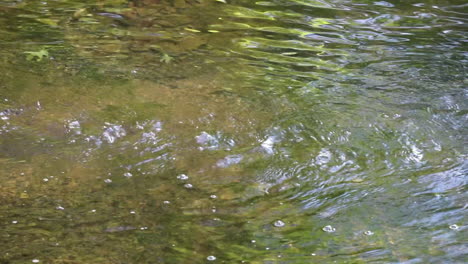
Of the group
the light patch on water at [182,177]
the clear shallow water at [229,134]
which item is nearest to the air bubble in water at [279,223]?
the clear shallow water at [229,134]

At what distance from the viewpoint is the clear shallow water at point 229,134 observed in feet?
12.1

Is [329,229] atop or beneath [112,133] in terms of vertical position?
beneath

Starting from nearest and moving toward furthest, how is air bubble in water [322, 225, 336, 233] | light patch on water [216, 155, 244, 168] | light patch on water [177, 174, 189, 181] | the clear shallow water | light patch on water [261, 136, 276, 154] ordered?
the clear shallow water, air bubble in water [322, 225, 336, 233], light patch on water [177, 174, 189, 181], light patch on water [216, 155, 244, 168], light patch on water [261, 136, 276, 154]

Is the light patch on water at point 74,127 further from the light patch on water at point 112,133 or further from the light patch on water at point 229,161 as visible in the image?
the light patch on water at point 229,161

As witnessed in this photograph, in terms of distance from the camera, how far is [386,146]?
4.89 meters

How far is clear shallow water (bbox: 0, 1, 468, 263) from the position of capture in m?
3.69

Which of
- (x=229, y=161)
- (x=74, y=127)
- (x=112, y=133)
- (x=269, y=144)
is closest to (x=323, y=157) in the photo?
(x=269, y=144)

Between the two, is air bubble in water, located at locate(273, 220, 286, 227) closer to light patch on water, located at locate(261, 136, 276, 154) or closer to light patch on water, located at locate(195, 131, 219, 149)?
light patch on water, located at locate(261, 136, 276, 154)

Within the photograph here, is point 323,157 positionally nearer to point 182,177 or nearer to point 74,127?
point 182,177

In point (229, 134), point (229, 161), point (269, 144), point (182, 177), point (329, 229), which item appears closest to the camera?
point (329, 229)

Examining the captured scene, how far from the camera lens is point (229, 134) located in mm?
5016

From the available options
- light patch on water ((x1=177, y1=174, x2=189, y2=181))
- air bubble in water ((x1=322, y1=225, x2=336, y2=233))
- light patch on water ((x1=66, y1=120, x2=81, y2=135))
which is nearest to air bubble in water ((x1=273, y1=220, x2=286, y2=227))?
air bubble in water ((x1=322, y1=225, x2=336, y2=233))

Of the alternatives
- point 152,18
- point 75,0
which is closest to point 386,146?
point 152,18

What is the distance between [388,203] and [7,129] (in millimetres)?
3044
